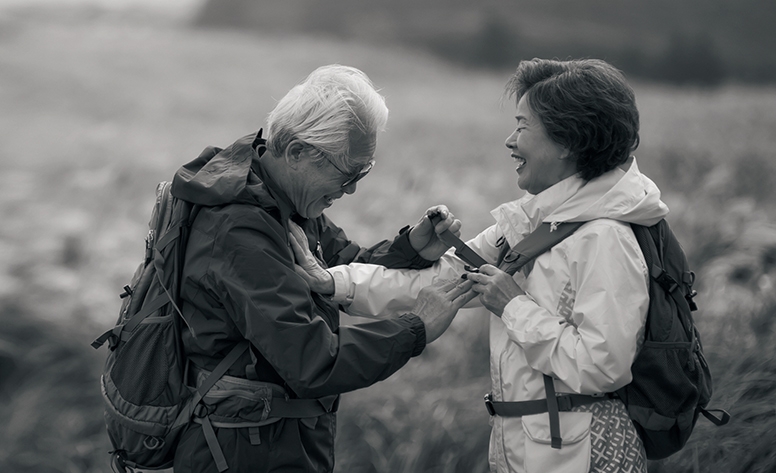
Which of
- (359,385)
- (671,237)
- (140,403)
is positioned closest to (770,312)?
(671,237)

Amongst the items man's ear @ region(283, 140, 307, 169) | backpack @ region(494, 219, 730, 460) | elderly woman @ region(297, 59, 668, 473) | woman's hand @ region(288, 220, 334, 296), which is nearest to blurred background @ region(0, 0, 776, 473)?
backpack @ region(494, 219, 730, 460)

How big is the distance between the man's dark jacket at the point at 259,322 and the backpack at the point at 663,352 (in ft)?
1.95

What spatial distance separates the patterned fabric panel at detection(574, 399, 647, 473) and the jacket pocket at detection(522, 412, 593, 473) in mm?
27

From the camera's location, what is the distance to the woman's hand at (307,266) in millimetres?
2480

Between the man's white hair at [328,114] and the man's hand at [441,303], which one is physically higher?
the man's white hair at [328,114]

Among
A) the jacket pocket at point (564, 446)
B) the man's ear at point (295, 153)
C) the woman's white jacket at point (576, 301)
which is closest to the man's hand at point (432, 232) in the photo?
the woman's white jacket at point (576, 301)

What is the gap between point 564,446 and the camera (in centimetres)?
224

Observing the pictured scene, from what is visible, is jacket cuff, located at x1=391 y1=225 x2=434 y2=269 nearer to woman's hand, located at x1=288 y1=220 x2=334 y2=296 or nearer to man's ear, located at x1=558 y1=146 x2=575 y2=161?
woman's hand, located at x1=288 y1=220 x2=334 y2=296

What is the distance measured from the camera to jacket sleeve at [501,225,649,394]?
2107mm

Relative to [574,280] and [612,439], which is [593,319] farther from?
[612,439]

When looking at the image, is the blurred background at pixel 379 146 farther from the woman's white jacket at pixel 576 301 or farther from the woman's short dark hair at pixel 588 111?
the woman's short dark hair at pixel 588 111

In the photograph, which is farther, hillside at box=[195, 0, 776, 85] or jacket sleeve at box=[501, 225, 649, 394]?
hillside at box=[195, 0, 776, 85]

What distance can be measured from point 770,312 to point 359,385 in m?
2.85

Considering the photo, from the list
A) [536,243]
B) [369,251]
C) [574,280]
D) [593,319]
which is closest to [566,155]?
[536,243]
